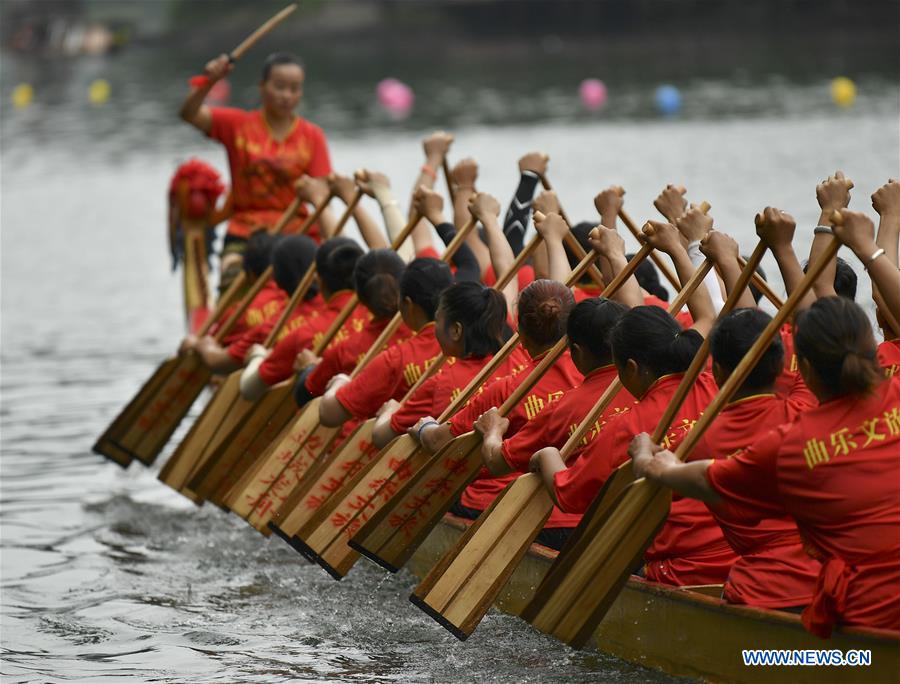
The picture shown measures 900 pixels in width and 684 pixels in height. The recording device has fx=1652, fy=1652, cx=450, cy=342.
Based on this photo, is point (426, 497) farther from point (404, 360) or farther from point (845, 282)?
point (845, 282)

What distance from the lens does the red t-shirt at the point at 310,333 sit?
7.58 metres

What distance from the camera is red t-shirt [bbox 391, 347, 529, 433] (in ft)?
20.2

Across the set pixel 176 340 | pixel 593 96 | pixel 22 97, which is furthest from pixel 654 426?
pixel 22 97

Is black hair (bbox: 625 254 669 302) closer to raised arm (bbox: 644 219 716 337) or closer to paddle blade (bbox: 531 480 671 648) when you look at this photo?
raised arm (bbox: 644 219 716 337)

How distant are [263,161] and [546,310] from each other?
165 inches

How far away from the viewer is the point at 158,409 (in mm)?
8711

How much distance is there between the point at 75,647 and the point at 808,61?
29.2m

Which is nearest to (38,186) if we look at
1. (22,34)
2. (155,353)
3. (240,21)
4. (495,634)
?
(155,353)

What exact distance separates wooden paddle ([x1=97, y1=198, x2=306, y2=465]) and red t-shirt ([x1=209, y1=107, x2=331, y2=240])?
37.4 inches

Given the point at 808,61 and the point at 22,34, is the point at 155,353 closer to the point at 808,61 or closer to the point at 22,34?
the point at 808,61

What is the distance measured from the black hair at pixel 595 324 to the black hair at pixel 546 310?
36 cm

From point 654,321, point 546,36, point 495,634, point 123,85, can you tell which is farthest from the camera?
point 546,36

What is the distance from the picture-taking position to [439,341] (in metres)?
6.12

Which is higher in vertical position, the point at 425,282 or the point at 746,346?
the point at 425,282
